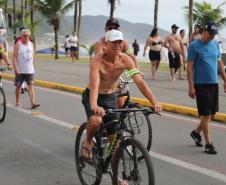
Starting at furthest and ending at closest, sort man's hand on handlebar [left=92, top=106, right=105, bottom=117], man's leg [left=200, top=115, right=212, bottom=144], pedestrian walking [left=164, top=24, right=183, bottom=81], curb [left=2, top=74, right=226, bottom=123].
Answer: pedestrian walking [left=164, top=24, right=183, bottom=81]
curb [left=2, top=74, right=226, bottom=123]
man's leg [left=200, top=115, right=212, bottom=144]
man's hand on handlebar [left=92, top=106, right=105, bottom=117]

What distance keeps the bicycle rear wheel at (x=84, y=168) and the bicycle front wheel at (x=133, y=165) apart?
564mm

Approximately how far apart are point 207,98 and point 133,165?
3.07 meters

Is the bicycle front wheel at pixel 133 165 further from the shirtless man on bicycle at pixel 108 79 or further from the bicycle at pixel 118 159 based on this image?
the shirtless man on bicycle at pixel 108 79

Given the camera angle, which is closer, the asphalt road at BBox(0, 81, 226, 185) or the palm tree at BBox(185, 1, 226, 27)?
the asphalt road at BBox(0, 81, 226, 185)

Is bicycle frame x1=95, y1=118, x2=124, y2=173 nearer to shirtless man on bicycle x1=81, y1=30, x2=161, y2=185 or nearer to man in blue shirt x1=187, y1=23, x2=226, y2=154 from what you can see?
shirtless man on bicycle x1=81, y1=30, x2=161, y2=185

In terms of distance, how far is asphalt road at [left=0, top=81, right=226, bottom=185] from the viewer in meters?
6.48

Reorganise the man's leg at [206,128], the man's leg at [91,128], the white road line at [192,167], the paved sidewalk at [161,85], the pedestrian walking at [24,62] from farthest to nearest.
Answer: the paved sidewalk at [161,85], the pedestrian walking at [24,62], the man's leg at [206,128], the white road line at [192,167], the man's leg at [91,128]

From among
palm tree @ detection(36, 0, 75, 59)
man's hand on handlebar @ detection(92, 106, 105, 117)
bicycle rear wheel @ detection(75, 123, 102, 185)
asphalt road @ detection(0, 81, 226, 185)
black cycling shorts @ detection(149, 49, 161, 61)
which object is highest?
palm tree @ detection(36, 0, 75, 59)

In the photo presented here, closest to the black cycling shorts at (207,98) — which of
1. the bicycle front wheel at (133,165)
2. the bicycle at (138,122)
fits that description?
the bicycle at (138,122)

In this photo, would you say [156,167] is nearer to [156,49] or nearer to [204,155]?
[204,155]

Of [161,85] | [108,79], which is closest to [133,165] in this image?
[108,79]

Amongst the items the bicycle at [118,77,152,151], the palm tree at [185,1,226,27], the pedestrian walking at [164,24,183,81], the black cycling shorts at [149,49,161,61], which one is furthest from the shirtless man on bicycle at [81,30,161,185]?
the palm tree at [185,1,226,27]

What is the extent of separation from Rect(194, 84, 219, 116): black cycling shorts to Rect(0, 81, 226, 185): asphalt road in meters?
0.58

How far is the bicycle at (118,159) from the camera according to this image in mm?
4801
